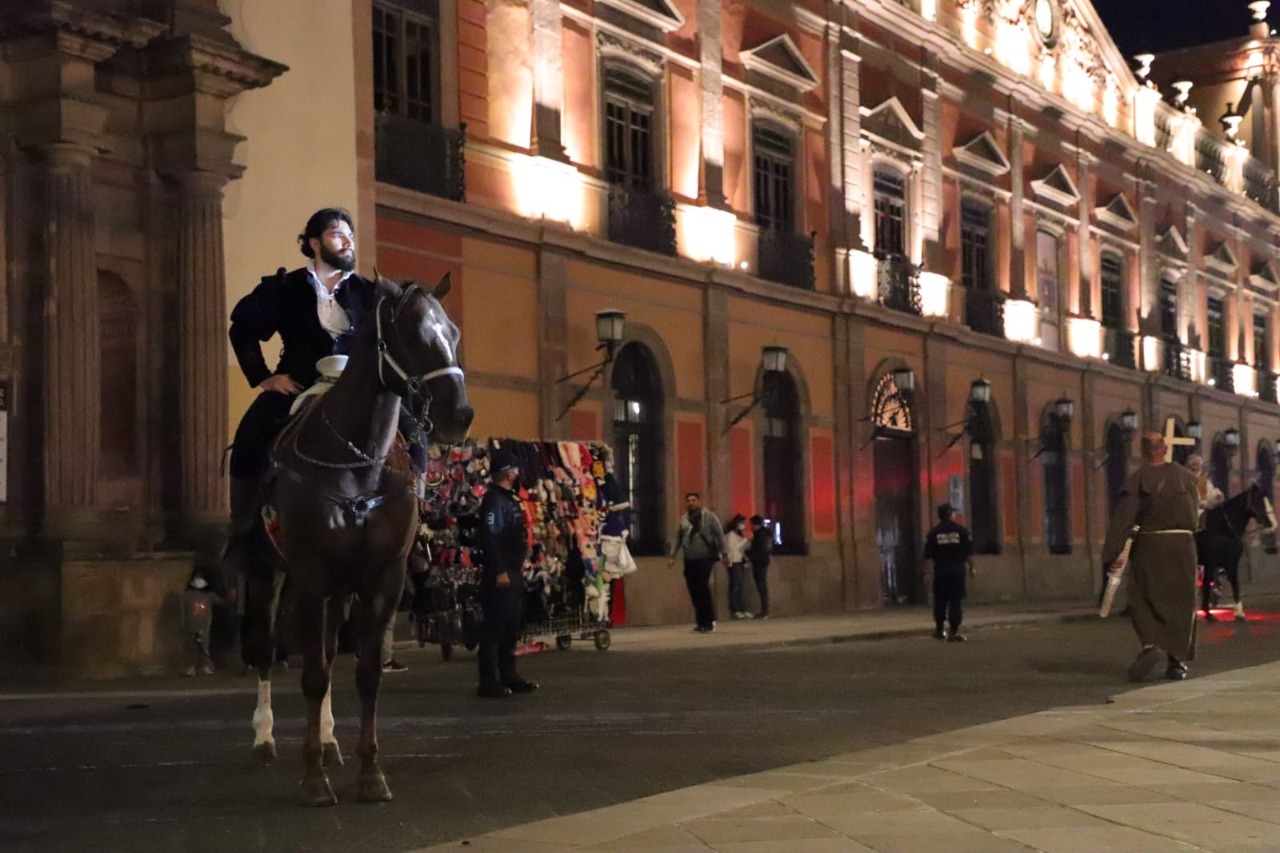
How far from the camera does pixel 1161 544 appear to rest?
47.6 ft

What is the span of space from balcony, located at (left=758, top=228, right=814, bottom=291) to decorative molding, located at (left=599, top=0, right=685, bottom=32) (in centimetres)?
371

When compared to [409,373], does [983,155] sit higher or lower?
higher

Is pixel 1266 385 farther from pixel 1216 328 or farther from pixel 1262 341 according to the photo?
pixel 1216 328

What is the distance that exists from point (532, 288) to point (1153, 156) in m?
24.4

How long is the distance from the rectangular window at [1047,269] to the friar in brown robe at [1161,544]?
24.1 m

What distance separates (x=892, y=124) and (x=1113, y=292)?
11908 millimetres

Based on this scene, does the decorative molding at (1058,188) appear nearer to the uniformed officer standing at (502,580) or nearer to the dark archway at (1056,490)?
the dark archway at (1056,490)

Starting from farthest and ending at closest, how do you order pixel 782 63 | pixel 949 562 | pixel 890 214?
pixel 890 214, pixel 782 63, pixel 949 562

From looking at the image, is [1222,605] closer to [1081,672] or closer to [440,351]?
[1081,672]

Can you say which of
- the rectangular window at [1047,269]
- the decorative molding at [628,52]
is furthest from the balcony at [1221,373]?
the decorative molding at [628,52]

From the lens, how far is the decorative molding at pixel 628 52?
996 inches

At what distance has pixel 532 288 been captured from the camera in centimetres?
2370

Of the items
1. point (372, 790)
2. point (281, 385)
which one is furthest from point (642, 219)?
point (372, 790)

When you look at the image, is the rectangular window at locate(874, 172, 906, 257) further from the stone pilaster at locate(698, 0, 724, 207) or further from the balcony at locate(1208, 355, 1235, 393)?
the balcony at locate(1208, 355, 1235, 393)
